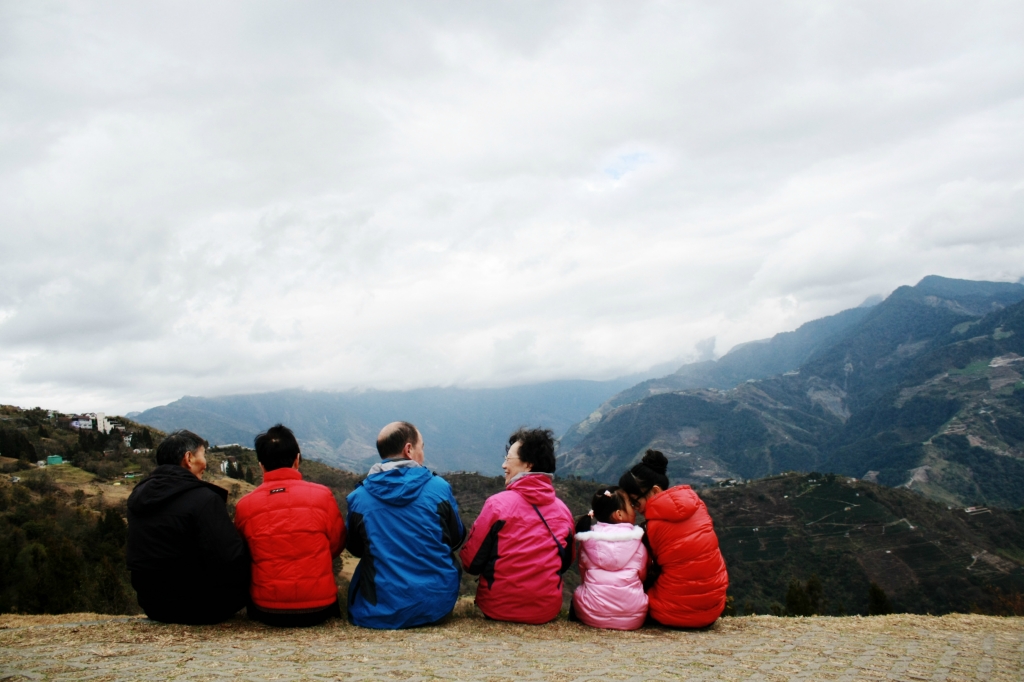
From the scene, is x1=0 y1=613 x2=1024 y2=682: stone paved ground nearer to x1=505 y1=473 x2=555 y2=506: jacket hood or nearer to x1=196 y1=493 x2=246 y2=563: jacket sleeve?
x1=196 y1=493 x2=246 y2=563: jacket sleeve

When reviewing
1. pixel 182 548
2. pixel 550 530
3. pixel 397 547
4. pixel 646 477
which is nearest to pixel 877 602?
pixel 646 477

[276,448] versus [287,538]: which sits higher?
[276,448]

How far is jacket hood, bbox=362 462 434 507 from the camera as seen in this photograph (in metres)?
6.89

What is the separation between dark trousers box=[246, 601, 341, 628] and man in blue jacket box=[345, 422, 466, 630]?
42 cm

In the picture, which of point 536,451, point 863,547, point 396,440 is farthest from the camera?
point 863,547

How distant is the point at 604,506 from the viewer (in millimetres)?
7945

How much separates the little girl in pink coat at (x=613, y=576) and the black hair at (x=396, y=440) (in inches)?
101

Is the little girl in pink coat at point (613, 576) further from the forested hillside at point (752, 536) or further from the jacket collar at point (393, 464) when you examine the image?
the forested hillside at point (752, 536)

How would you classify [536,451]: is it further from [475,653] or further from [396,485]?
[475,653]

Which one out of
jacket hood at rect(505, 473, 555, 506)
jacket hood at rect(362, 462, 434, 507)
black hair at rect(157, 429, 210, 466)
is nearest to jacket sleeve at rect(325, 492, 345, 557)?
jacket hood at rect(362, 462, 434, 507)

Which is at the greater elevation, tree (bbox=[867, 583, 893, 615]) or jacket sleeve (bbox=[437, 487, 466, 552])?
jacket sleeve (bbox=[437, 487, 466, 552])

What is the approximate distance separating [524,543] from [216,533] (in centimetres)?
344

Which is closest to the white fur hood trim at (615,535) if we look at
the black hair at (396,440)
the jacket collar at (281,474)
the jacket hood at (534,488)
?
the jacket hood at (534,488)

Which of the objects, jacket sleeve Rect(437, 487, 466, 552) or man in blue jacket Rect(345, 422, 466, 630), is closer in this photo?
man in blue jacket Rect(345, 422, 466, 630)
